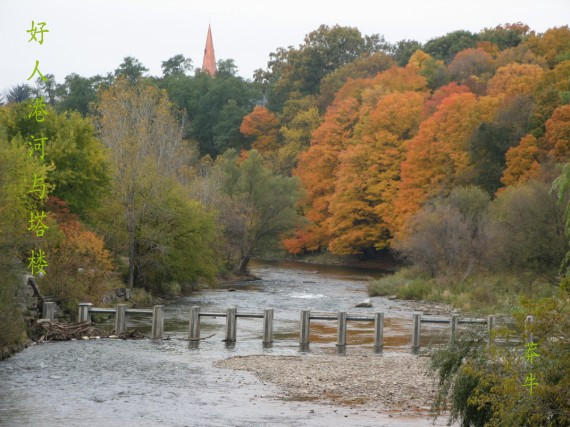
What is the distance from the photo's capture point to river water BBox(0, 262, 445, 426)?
18562mm

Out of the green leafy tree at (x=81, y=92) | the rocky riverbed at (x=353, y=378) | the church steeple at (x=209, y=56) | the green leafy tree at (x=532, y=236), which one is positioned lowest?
the rocky riverbed at (x=353, y=378)

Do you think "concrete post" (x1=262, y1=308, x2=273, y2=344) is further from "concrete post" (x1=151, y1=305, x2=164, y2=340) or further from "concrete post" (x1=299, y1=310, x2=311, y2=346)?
"concrete post" (x1=151, y1=305, x2=164, y2=340)

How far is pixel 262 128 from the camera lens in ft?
332

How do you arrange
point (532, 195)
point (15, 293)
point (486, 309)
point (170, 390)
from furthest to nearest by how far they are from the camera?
point (532, 195)
point (486, 309)
point (15, 293)
point (170, 390)

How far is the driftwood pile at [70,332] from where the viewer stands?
28250 millimetres

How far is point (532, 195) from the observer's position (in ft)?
139

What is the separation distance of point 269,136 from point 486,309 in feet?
208

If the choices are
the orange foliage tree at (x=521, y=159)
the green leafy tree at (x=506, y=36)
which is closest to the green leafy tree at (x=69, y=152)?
the orange foliage tree at (x=521, y=159)

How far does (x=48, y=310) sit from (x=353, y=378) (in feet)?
38.7

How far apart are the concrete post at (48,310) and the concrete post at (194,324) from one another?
4.60m

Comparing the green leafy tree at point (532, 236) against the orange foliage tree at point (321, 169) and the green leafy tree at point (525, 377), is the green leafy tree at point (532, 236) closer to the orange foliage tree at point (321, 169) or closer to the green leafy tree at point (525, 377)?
the green leafy tree at point (525, 377)

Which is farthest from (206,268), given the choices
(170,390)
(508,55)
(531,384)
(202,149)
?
(202,149)

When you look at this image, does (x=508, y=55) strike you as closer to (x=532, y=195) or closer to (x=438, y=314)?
(x=532, y=195)

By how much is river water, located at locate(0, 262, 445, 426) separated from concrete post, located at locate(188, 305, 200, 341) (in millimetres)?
394
